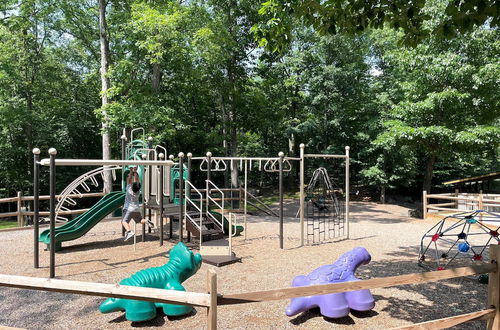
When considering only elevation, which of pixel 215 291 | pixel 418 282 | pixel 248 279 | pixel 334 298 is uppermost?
pixel 215 291

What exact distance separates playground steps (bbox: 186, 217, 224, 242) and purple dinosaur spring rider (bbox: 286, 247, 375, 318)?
4167 millimetres

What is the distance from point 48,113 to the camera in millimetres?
21875

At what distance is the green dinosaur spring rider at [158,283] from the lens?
14.3ft

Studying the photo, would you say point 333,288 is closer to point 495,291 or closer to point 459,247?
point 495,291

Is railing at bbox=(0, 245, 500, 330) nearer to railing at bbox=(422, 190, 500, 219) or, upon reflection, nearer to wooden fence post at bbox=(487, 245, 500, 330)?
wooden fence post at bbox=(487, 245, 500, 330)

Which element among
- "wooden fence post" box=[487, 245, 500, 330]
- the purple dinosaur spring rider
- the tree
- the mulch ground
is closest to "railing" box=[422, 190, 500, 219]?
the mulch ground

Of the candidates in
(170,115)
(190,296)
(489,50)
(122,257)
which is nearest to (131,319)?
(190,296)

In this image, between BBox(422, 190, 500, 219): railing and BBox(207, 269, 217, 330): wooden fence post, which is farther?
BBox(422, 190, 500, 219): railing

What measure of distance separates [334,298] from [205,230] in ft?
15.8

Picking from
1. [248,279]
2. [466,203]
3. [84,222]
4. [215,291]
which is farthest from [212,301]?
[466,203]

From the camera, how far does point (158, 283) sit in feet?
15.2

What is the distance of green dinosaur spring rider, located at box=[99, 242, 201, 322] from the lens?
4.36 m

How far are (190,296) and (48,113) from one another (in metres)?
23.1

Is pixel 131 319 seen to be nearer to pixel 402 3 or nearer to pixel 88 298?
pixel 88 298
